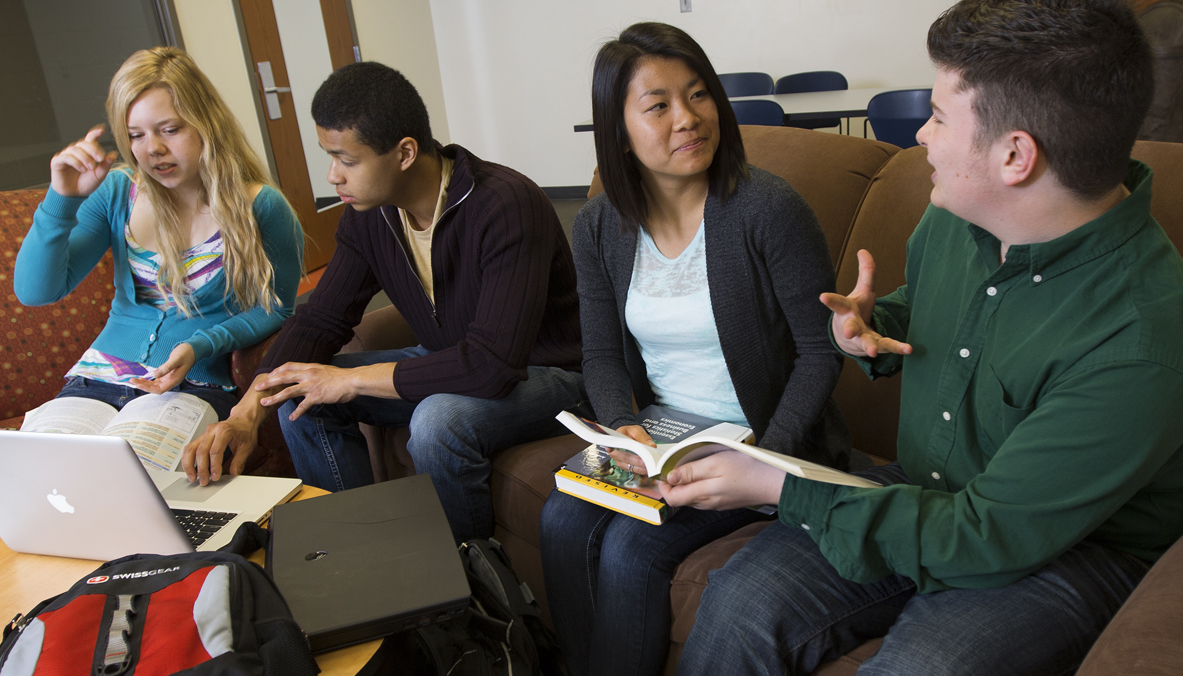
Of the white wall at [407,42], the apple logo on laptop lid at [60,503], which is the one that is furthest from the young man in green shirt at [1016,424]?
the white wall at [407,42]

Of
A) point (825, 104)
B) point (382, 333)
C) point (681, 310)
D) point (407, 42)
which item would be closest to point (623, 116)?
point (681, 310)

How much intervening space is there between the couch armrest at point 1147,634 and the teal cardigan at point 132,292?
1671mm

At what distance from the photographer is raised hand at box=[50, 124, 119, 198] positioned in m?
1.58

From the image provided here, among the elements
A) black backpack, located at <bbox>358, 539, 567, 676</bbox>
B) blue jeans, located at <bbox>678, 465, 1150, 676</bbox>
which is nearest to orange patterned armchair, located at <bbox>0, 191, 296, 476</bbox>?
black backpack, located at <bbox>358, 539, 567, 676</bbox>

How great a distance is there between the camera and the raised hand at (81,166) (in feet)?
5.18

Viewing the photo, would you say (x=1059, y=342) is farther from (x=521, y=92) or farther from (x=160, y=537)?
(x=521, y=92)

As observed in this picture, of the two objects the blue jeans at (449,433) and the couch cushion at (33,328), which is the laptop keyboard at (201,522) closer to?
the blue jeans at (449,433)

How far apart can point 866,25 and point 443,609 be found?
496 centimetres

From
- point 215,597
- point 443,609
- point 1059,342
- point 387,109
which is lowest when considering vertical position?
point 443,609

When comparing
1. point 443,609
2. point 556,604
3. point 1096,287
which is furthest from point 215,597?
point 1096,287

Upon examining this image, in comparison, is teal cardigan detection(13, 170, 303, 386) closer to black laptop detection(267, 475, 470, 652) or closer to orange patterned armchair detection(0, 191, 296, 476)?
orange patterned armchair detection(0, 191, 296, 476)

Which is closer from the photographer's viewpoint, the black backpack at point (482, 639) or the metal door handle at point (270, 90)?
the black backpack at point (482, 639)

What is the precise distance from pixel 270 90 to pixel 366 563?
4.23m

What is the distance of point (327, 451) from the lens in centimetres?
175
